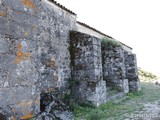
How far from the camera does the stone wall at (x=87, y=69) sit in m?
7.12

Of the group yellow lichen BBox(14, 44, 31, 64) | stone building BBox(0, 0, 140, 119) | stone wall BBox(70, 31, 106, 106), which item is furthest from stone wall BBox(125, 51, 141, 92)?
yellow lichen BBox(14, 44, 31, 64)

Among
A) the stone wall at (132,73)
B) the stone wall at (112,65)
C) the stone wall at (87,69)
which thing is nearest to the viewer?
the stone wall at (87,69)

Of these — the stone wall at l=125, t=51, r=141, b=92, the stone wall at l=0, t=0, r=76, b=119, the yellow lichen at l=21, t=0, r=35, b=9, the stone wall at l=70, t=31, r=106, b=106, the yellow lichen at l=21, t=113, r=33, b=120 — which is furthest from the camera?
the stone wall at l=125, t=51, r=141, b=92

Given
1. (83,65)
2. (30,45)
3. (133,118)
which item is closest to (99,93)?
(83,65)

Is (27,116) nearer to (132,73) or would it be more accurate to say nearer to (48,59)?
(48,59)

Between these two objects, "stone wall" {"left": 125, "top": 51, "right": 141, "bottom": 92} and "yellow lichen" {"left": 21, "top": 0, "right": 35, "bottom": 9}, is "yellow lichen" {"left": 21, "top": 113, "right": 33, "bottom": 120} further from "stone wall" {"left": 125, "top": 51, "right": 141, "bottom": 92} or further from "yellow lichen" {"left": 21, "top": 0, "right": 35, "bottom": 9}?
"stone wall" {"left": 125, "top": 51, "right": 141, "bottom": 92}

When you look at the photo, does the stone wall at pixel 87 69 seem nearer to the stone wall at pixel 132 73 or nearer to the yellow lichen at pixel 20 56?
the yellow lichen at pixel 20 56

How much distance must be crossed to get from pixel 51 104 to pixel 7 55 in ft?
10.6

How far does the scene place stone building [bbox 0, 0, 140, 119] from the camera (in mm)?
2484

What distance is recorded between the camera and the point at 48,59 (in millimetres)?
6609

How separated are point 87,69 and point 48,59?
1.62m

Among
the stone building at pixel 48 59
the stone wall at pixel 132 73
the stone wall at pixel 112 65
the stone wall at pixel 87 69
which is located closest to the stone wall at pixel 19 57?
the stone building at pixel 48 59

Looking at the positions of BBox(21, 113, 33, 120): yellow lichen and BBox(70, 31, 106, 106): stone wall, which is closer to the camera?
BBox(21, 113, 33, 120): yellow lichen

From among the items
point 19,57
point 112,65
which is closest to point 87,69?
point 112,65
